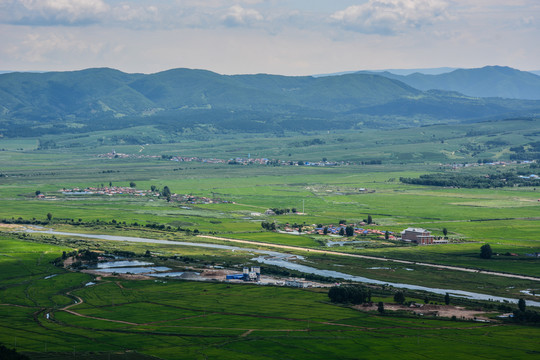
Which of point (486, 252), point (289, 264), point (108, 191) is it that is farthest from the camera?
point (108, 191)

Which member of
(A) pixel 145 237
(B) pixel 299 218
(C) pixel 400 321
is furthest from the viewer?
(B) pixel 299 218

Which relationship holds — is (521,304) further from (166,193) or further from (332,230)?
(166,193)

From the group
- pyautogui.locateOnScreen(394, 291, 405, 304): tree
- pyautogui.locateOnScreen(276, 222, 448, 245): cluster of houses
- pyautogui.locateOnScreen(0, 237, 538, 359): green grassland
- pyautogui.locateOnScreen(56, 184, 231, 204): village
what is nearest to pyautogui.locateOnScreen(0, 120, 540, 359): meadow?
pyautogui.locateOnScreen(0, 237, 538, 359): green grassland

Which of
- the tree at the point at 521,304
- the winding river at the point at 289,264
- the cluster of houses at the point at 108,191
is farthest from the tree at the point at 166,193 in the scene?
the tree at the point at 521,304

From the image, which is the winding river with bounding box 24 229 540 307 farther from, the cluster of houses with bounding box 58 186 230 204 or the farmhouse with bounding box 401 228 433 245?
the cluster of houses with bounding box 58 186 230 204

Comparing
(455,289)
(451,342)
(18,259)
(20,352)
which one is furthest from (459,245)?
(20,352)

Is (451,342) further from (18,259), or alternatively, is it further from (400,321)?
(18,259)

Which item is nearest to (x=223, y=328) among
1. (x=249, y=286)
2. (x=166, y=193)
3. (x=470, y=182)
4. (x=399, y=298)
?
(x=249, y=286)

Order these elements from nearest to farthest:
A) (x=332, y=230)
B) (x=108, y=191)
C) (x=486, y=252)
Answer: (x=486, y=252) → (x=332, y=230) → (x=108, y=191)
